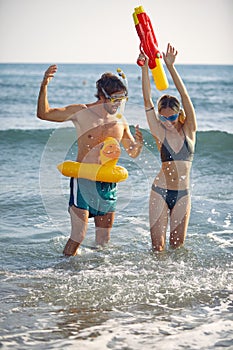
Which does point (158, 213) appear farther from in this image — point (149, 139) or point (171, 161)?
point (149, 139)

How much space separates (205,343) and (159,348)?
335mm

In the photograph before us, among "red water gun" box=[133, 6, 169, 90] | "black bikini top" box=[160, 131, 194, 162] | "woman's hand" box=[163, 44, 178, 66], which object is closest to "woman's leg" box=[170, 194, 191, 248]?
"black bikini top" box=[160, 131, 194, 162]

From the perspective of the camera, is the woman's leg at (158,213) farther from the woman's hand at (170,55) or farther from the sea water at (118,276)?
the woman's hand at (170,55)

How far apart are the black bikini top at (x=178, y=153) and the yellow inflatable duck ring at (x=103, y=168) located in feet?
1.48

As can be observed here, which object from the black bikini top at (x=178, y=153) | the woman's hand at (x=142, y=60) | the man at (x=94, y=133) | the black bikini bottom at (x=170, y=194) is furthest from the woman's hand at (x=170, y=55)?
the black bikini bottom at (x=170, y=194)

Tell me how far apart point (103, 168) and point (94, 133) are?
0.33 m

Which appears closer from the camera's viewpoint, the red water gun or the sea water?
the sea water

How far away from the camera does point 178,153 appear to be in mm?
5707

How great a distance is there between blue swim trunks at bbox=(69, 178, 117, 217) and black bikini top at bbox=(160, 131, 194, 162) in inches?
22.7

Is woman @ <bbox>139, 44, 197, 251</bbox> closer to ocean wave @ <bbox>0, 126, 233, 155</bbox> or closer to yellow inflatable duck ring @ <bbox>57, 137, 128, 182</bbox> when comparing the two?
yellow inflatable duck ring @ <bbox>57, 137, 128, 182</bbox>

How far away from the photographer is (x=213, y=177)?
10.5 meters

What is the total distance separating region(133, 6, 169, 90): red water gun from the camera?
546cm

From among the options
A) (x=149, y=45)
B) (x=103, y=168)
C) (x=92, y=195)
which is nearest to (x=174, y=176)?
(x=103, y=168)

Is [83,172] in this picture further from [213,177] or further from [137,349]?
[213,177]
